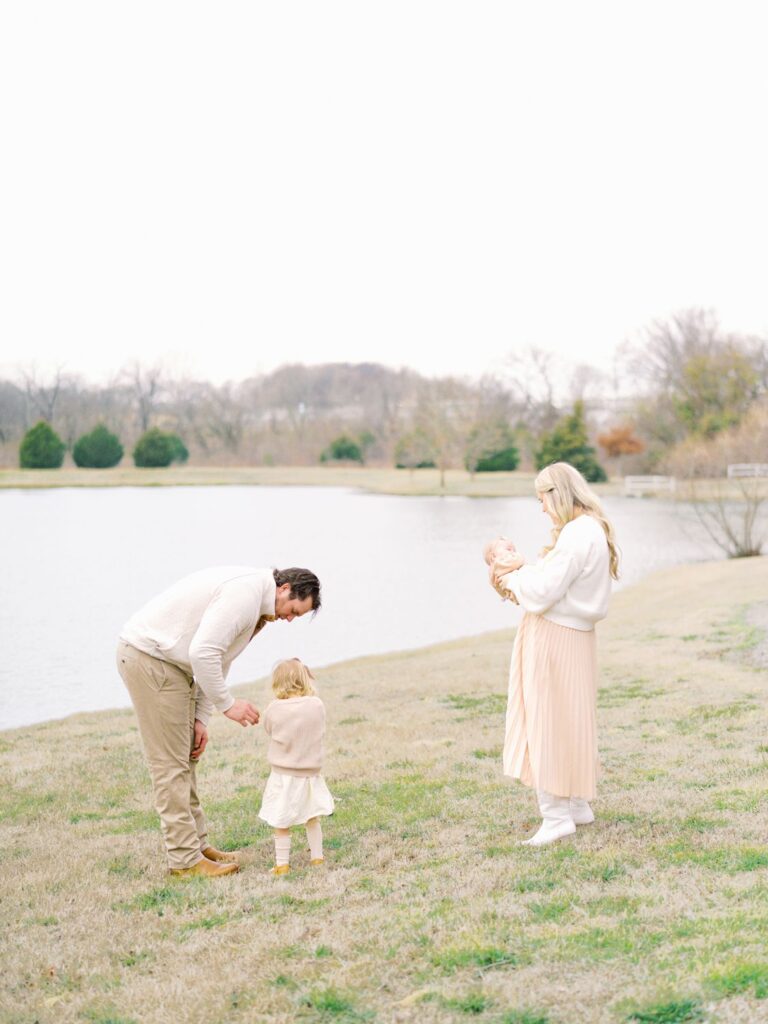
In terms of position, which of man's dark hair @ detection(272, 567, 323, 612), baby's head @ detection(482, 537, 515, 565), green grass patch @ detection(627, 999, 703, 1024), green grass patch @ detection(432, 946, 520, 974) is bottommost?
green grass patch @ detection(432, 946, 520, 974)

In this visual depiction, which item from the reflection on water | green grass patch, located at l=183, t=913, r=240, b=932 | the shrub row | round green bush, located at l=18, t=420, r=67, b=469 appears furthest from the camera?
the shrub row

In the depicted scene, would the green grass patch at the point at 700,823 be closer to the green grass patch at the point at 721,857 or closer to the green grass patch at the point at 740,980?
the green grass patch at the point at 721,857

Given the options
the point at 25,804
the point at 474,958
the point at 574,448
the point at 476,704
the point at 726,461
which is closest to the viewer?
the point at 474,958

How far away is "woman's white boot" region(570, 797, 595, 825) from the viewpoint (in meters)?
5.73

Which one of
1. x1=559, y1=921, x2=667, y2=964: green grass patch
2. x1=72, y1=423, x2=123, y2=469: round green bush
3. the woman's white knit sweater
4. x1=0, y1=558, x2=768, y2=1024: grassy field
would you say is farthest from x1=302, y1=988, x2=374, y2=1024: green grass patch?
x1=72, y1=423, x2=123, y2=469: round green bush

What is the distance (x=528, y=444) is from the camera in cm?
8038

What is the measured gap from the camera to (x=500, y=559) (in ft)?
17.9

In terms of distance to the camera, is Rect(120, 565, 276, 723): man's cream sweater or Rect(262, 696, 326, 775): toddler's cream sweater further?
Rect(262, 696, 326, 775): toddler's cream sweater

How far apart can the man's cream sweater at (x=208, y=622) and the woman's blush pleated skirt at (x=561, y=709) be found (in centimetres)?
133

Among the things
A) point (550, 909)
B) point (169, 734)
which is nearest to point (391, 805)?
point (169, 734)

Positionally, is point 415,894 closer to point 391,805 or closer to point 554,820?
point 554,820

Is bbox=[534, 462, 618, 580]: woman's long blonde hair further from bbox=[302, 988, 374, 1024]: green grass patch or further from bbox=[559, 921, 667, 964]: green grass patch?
bbox=[302, 988, 374, 1024]: green grass patch

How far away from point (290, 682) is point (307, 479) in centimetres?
7188

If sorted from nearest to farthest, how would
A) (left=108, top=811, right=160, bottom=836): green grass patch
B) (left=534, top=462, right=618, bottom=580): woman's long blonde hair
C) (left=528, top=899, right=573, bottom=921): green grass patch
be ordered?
(left=528, top=899, right=573, bottom=921): green grass patch
(left=534, top=462, right=618, bottom=580): woman's long blonde hair
(left=108, top=811, right=160, bottom=836): green grass patch
